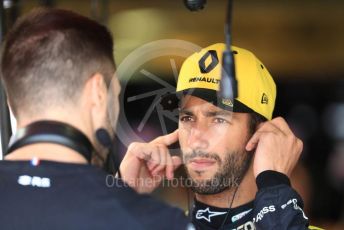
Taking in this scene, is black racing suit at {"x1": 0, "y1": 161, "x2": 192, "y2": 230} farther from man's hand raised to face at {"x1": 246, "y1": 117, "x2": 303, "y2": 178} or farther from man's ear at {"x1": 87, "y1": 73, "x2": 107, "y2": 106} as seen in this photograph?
man's hand raised to face at {"x1": 246, "y1": 117, "x2": 303, "y2": 178}

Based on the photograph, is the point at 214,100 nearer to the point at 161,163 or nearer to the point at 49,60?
the point at 161,163

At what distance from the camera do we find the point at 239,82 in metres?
2.07

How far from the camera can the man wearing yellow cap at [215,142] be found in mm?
2059

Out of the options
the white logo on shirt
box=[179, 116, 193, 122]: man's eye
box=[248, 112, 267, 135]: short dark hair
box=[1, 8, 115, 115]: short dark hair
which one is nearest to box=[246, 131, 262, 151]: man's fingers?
box=[248, 112, 267, 135]: short dark hair

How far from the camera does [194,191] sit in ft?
6.98

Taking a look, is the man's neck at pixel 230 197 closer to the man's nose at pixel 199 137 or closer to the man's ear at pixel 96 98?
the man's nose at pixel 199 137

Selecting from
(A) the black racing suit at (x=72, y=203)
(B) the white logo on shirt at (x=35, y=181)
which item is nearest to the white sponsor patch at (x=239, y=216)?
(A) the black racing suit at (x=72, y=203)

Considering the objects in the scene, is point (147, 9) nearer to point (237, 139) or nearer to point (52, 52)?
point (237, 139)

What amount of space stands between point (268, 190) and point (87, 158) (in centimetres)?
62

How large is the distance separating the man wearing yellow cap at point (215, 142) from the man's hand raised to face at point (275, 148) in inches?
0.9

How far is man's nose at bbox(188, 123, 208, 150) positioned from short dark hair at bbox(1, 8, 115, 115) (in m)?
0.76

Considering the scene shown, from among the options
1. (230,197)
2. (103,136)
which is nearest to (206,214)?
(230,197)

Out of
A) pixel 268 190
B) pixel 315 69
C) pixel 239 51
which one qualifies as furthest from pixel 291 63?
pixel 268 190

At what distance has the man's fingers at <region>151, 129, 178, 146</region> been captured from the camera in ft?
6.93
